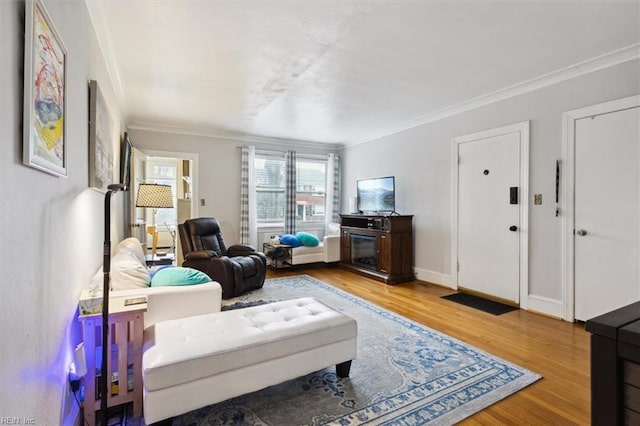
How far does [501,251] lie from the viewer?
12.2 feet

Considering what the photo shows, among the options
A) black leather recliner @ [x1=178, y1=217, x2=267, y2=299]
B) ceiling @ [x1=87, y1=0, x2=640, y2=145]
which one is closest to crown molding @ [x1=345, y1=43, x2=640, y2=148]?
ceiling @ [x1=87, y1=0, x2=640, y2=145]

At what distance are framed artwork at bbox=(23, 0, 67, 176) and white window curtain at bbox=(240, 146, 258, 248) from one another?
4.33m

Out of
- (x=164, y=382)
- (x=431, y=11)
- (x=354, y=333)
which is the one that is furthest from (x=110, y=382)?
(x=431, y=11)

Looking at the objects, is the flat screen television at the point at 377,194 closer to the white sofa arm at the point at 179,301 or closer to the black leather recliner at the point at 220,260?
the black leather recliner at the point at 220,260

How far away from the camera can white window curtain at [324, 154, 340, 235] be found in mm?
6562

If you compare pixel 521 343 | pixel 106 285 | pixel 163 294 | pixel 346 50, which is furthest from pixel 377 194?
pixel 106 285

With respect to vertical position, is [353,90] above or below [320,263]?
above

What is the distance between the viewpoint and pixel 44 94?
1.12 metres

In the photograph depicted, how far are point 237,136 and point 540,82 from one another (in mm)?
4561

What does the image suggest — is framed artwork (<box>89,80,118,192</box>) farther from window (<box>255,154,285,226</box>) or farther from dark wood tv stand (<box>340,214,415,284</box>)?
window (<box>255,154,285,226</box>)

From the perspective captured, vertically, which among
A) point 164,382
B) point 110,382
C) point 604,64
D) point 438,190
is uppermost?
point 604,64

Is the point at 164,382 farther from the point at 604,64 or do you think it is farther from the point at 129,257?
the point at 604,64

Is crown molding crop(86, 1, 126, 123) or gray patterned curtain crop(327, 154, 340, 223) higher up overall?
crown molding crop(86, 1, 126, 123)

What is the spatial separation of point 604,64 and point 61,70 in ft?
13.3
